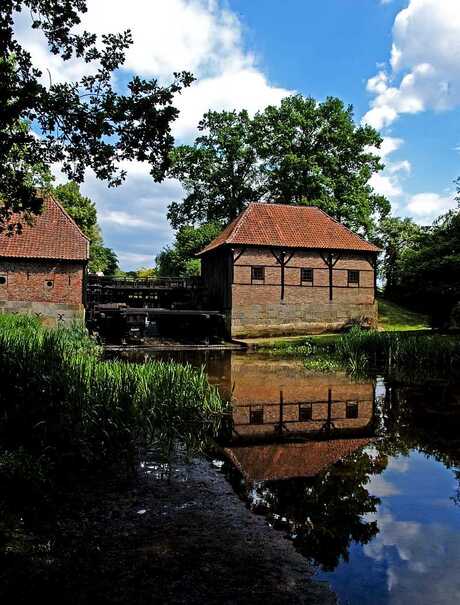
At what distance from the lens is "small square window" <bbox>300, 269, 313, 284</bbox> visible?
28.7m

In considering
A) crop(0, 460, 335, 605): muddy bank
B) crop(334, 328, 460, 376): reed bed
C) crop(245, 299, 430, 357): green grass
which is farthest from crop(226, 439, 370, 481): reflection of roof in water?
crop(245, 299, 430, 357): green grass

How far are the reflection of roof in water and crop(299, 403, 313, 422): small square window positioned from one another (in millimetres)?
1534

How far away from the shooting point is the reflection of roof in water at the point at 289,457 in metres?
6.66

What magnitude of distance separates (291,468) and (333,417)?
3.62m

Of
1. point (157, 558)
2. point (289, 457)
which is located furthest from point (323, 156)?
point (157, 558)

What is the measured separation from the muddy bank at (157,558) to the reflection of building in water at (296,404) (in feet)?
11.0

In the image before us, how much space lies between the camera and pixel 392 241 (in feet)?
135

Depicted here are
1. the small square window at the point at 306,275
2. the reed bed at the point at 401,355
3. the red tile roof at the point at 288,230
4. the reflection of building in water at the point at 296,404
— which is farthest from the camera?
the small square window at the point at 306,275

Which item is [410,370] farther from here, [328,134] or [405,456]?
[328,134]

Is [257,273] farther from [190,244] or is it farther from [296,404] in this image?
[296,404]

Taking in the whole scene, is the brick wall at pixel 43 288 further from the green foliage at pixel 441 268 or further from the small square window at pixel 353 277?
the green foliage at pixel 441 268

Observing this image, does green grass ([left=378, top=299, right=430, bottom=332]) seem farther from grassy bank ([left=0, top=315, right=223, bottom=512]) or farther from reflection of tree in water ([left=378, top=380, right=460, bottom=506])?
grassy bank ([left=0, top=315, right=223, bottom=512])

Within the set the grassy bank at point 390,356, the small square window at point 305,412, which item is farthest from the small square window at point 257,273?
the small square window at point 305,412

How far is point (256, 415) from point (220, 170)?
33.4m
